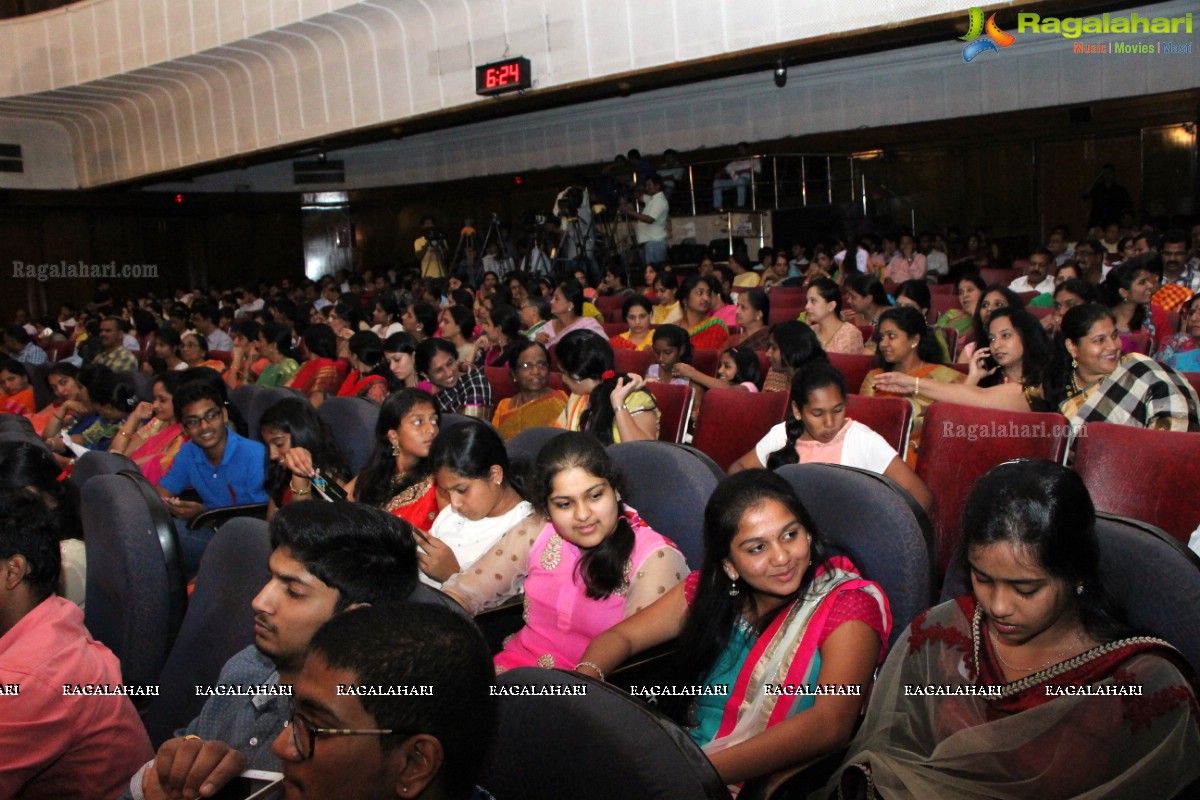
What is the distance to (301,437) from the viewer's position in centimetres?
309

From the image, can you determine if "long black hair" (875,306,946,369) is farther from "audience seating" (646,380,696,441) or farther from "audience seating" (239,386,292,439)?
"audience seating" (239,386,292,439)

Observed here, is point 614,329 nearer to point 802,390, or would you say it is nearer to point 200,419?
point 200,419

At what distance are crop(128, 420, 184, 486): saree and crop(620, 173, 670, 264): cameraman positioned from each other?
5291 mm

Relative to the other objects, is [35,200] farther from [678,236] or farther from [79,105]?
[678,236]

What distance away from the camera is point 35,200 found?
499 inches

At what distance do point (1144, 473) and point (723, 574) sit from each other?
41.3 inches

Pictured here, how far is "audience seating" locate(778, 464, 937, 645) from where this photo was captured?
1810 millimetres

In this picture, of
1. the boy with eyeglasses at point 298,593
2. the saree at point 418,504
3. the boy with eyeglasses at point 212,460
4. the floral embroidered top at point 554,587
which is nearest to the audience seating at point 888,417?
the floral embroidered top at point 554,587

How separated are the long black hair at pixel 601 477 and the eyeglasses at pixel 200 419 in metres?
1.68

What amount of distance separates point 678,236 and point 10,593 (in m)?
8.38

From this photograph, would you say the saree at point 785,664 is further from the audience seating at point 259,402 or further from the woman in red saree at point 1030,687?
the audience seating at point 259,402

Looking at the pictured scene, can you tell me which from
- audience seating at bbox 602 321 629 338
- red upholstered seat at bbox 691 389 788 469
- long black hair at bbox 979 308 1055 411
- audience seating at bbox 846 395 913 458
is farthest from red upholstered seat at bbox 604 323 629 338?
audience seating at bbox 846 395 913 458

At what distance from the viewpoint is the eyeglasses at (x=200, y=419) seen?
3338mm

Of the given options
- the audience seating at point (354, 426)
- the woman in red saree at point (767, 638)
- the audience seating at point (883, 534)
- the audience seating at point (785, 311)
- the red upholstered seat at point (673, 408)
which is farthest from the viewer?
the audience seating at point (785, 311)
